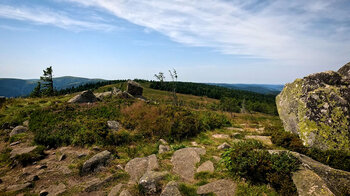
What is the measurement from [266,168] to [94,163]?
→ 787 centimetres

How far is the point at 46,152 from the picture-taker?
1014cm

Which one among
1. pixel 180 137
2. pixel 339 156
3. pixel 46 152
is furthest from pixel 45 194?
pixel 339 156

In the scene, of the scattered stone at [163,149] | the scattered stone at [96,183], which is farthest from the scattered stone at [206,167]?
the scattered stone at [96,183]

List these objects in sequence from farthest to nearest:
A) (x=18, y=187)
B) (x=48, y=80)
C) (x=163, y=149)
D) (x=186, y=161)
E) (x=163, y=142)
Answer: (x=48, y=80) < (x=163, y=142) < (x=163, y=149) < (x=186, y=161) < (x=18, y=187)

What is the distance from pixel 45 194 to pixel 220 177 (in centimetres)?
694

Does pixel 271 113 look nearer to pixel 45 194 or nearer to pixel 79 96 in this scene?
pixel 79 96

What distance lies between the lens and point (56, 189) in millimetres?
6562

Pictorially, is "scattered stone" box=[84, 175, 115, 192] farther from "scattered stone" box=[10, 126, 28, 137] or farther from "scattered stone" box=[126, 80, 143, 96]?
"scattered stone" box=[126, 80, 143, 96]

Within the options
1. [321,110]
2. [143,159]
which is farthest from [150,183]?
[321,110]

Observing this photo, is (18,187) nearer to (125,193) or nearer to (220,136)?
(125,193)

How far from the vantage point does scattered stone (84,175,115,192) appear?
6477mm

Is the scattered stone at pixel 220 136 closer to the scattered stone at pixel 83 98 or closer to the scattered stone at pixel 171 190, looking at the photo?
the scattered stone at pixel 171 190

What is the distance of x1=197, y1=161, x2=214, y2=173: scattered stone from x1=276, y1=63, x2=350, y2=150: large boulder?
19.4ft

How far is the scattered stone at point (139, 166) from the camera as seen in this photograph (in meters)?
7.40
